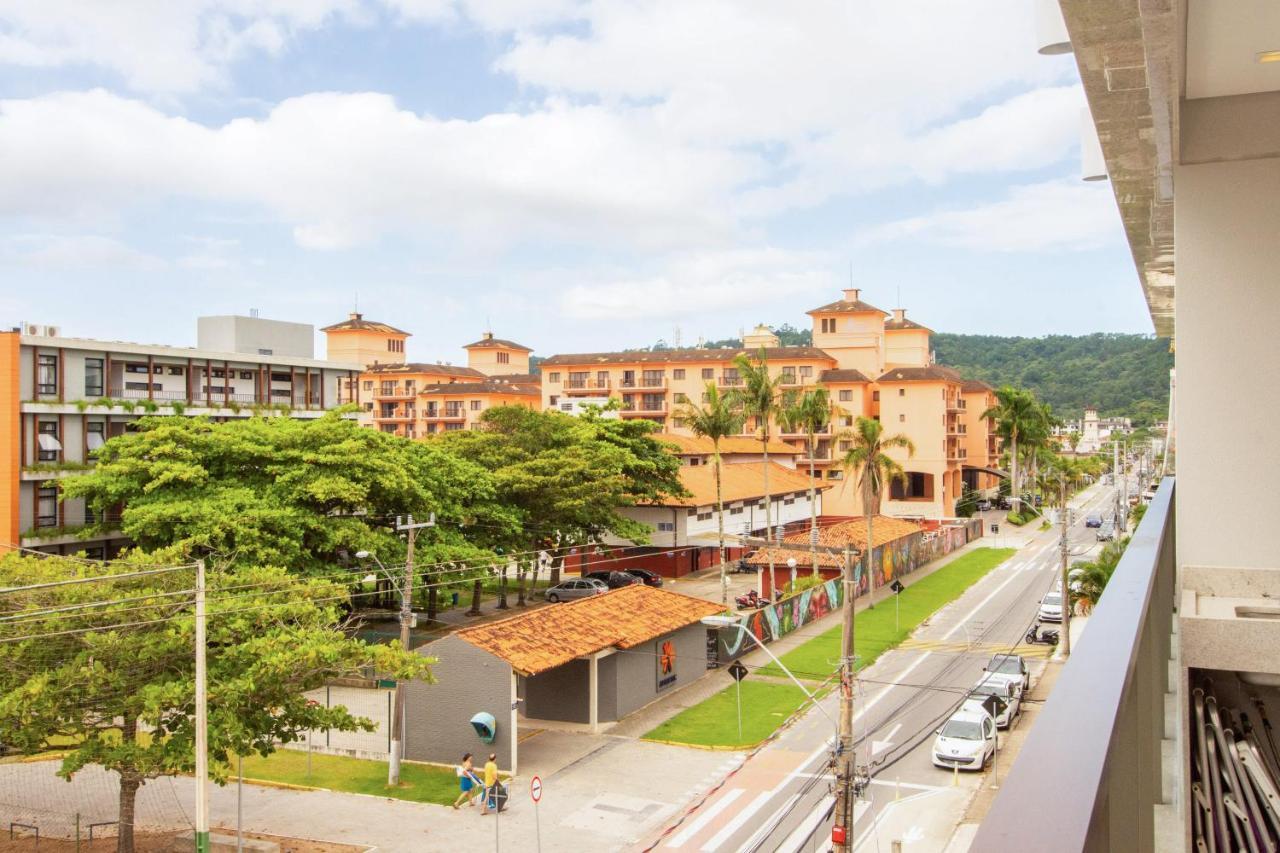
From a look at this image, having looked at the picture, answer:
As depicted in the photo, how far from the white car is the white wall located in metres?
15.0

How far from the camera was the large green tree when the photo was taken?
Answer: 15023 mm

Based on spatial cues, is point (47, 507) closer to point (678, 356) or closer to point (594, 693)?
point (594, 693)

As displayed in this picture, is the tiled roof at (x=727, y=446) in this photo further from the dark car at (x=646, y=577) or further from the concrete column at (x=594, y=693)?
the concrete column at (x=594, y=693)

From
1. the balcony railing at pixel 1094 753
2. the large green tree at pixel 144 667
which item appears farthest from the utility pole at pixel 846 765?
the balcony railing at pixel 1094 753

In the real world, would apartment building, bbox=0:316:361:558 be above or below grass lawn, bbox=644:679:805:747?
above

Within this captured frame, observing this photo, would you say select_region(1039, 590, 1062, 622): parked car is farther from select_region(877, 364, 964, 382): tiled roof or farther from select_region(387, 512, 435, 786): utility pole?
select_region(877, 364, 964, 382): tiled roof

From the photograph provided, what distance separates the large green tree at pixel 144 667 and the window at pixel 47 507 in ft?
52.5

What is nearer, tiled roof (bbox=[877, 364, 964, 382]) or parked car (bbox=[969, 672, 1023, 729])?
parked car (bbox=[969, 672, 1023, 729])

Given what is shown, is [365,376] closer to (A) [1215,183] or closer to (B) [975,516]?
(B) [975,516]

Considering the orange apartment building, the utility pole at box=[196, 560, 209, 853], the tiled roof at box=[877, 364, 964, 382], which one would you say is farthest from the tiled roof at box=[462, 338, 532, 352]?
the utility pole at box=[196, 560, 209, 853]

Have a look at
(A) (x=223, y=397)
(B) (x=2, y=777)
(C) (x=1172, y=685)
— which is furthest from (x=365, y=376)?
(C) (x=1172, y=685)

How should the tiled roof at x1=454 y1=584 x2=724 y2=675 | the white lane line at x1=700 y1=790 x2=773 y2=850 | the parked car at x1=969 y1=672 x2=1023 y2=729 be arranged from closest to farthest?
the white lane line at x1=700 y1=790 x2=773 y2=850 < the tiled roof at x1=454 y1=584 x2=724 y2=675 < the parked car at x1=969 y1=672 x2=1023 y2=729

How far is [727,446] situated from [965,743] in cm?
3634

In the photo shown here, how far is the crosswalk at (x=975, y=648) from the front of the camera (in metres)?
29.5
